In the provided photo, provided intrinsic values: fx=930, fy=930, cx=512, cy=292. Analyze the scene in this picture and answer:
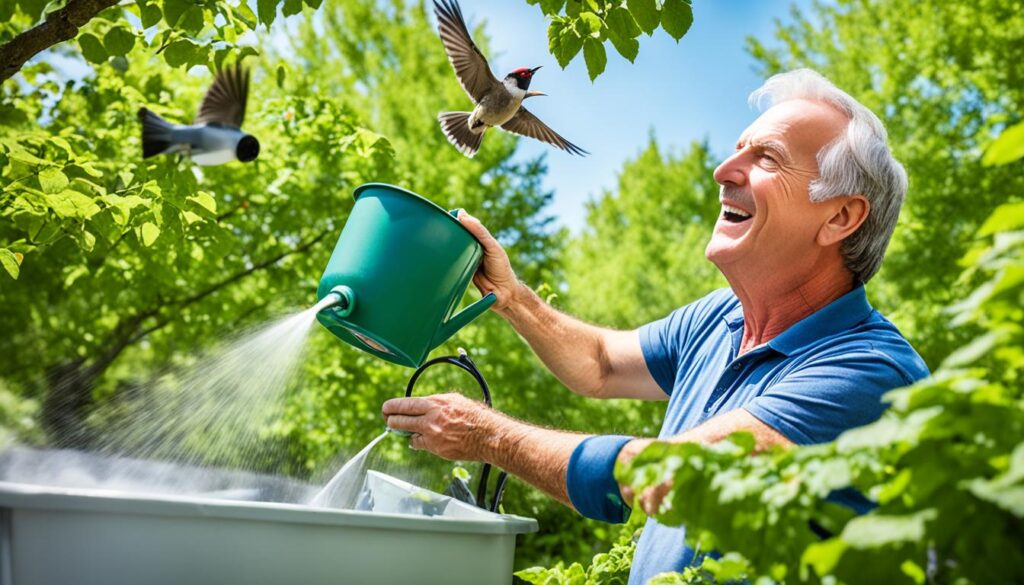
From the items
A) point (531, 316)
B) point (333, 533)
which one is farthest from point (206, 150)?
point (333, 533)

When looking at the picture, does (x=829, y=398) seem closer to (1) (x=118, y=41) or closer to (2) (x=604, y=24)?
(2) (x=604, y=24)

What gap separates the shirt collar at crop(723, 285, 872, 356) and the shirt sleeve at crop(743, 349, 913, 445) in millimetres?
177

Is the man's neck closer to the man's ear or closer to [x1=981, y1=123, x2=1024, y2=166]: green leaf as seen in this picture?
the man's ear

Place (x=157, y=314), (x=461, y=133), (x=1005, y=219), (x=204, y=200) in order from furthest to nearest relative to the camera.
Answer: (x=157, y=314) → (x=461, y=133) → (x=204, y=200) → (x=1005, y=219)

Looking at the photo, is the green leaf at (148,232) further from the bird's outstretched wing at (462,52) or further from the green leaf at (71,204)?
the bird's outstretched wing at (462,52)

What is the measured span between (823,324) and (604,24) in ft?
2.78

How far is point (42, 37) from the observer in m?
1.98

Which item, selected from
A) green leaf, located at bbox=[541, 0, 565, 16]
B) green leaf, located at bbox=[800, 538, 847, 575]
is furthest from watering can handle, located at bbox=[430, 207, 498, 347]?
green leaf, located at bbox=[800, 538, 847, 575]

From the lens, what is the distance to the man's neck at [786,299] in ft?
6.78

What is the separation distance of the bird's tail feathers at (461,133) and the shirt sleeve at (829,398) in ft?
5.15

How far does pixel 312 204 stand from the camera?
6.42 m

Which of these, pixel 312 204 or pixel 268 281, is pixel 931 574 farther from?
pixel 268 281

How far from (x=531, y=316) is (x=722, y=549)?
156cm

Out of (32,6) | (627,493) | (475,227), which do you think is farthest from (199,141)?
(627,493)
